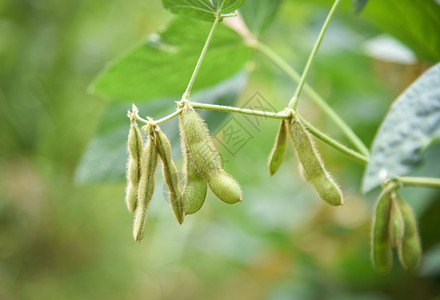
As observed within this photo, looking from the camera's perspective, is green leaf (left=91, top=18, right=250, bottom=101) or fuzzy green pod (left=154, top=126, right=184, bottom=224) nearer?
fuzzy green pod (left=154, top=126, right=184, bottom=224)

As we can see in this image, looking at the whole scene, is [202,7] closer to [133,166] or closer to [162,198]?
[133,166]

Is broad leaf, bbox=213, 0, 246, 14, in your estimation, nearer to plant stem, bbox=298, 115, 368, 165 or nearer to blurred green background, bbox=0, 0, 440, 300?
plant stem, bbox=298, 115, 368, 165

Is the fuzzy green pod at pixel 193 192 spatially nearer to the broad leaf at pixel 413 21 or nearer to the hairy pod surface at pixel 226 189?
the hairy pod surface at pixel 226 189

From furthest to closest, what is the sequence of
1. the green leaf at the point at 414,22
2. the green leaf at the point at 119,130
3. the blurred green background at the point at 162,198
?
1. the blurred green background at the point at 162,198
2. the green leaf at the point at 119,130
3. the green leaf at the point at 414,22

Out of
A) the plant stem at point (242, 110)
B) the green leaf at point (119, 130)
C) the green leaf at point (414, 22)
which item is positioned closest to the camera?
the plant stem at point (242, 110)

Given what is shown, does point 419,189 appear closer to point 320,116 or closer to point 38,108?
point 320,116

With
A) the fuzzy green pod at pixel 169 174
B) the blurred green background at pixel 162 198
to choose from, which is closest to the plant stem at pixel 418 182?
the fuzzy green pod at pixel 169 174

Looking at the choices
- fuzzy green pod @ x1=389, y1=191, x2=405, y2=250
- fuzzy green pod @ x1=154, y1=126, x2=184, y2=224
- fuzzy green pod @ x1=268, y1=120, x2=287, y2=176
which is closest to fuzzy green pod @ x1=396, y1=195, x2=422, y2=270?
fuzzy green pod @ x1=389, y1=191, x2=405, y2=250
